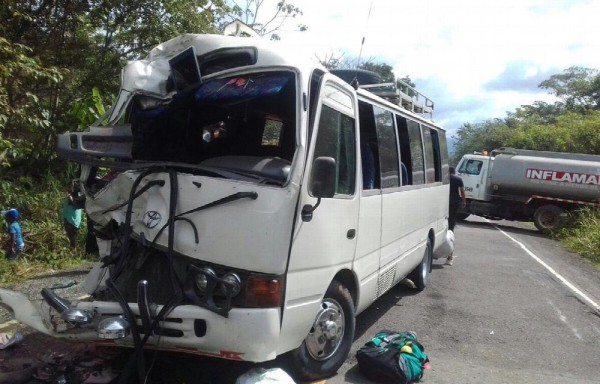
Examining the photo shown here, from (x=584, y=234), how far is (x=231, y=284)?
1528cm

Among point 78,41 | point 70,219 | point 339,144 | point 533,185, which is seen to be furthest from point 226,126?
point 533,185

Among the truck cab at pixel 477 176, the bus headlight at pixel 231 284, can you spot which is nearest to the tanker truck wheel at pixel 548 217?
the truck cab at pixel 477 176

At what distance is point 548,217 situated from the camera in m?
19.3

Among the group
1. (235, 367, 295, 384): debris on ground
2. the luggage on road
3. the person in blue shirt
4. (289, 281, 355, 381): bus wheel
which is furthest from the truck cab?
(235, 367, 295, 384): debris on ground

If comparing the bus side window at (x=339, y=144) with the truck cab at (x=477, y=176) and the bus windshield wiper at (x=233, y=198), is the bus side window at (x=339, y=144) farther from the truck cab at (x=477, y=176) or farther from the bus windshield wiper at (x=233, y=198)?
the truck cab at (x=477, y=176)

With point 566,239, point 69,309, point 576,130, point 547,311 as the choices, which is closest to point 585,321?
point 547,311

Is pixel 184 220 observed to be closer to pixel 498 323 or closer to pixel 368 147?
pixel 368 147

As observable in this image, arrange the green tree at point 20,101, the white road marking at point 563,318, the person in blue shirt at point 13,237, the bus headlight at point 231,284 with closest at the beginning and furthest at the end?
the bus headlight at point 231,284, the white road marking at point 563,318, the green tree at point 20,101, the person in blue shirt at point 13,237

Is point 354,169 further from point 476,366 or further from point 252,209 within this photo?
point 476,366

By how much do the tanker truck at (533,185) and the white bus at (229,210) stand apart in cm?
1461

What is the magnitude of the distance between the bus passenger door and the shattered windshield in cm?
28

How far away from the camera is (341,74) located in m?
5.60

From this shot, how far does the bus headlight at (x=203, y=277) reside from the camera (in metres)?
3.56

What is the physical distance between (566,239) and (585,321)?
11.1 meters
